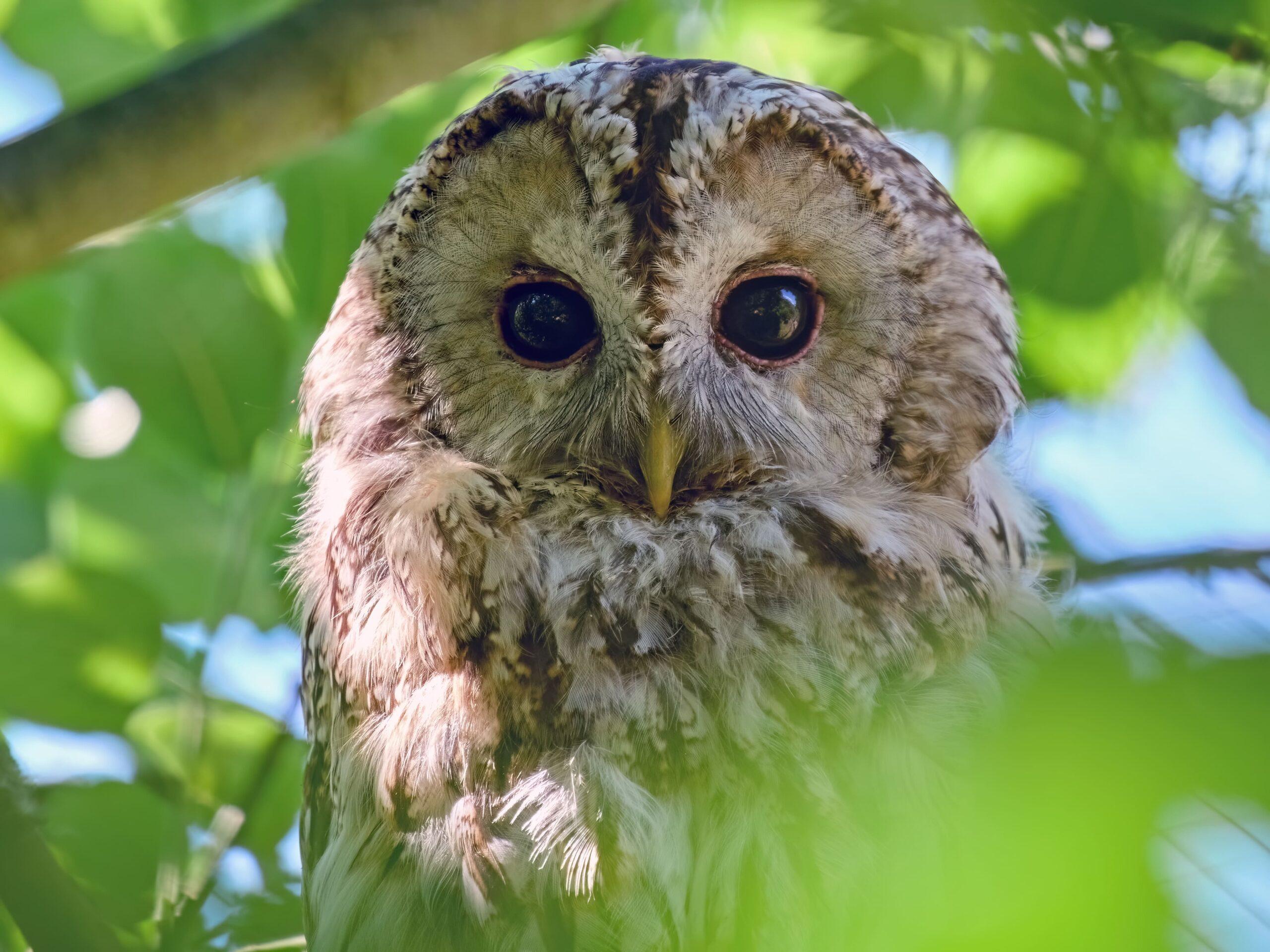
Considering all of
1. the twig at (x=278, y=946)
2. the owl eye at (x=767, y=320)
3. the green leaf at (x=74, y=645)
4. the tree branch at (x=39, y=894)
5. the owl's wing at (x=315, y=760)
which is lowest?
the twig at (x=278, y=946)

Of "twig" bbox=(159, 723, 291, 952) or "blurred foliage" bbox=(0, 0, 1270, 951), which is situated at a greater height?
"blurred foliage" bbox=(0, 0, 1270, 951)

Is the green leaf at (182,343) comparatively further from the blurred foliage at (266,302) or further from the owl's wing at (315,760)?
the owl's wing at (315,760)

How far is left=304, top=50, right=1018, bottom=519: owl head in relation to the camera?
184cm

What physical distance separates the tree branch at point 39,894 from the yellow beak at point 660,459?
0.86 m

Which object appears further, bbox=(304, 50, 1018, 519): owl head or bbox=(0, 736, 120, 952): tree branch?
bbox=(304, 50, 1018, 519): owl head

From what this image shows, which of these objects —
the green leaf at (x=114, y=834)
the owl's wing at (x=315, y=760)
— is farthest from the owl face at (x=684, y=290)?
the green leaf at (x=114, y=834)

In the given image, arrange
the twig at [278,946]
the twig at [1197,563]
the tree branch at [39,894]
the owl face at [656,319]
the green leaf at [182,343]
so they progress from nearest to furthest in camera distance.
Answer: the twig at [1197,563]
the tree branch at [39,894]
the twig at [278,946]
the owl face at [656,319]
the green leaf at [182,343]

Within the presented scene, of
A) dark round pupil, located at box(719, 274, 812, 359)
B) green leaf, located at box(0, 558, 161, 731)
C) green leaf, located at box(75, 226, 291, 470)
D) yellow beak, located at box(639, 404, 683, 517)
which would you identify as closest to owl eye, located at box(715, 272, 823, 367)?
dark round pupil, located at box(719, 274, 812, 359)

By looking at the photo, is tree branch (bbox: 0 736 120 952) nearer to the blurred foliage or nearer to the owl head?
the blurred foliage

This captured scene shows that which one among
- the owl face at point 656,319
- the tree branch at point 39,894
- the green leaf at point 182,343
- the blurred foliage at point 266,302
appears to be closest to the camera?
the blurred foliage at point 266,302

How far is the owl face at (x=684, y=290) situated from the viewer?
1840 mm

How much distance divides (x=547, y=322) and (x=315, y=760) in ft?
2.60

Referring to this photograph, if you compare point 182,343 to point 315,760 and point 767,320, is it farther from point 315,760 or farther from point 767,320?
point 767,320

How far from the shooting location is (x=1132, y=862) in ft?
1.09
